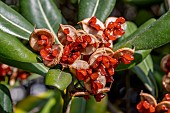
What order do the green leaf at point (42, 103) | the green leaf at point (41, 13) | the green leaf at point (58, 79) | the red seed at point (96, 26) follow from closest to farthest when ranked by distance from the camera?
the green leaf at point (58, 79) < the red seed at point (96, 26) < the green leaf at point (41, 13) < the green leaf at point (42, 103)

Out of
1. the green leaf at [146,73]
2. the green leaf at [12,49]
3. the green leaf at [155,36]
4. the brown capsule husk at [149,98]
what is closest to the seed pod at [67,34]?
the green leaf at [12,49]

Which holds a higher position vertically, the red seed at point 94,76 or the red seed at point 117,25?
the red seed at point 117,25

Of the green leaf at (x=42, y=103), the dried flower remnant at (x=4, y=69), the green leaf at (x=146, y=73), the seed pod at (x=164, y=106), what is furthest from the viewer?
the green leaf at (x=42, y=103)

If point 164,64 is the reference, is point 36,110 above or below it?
below

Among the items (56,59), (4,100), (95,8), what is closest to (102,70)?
(56,59)

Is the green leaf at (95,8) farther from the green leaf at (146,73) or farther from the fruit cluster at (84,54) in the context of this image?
the green leaf at (146,73)

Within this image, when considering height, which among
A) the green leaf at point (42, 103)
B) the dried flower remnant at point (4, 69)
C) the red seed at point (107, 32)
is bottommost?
the green leaf at point (42, 103)

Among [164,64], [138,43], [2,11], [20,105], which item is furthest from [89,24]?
[20,105]

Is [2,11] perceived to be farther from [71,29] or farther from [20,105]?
[20,105]
